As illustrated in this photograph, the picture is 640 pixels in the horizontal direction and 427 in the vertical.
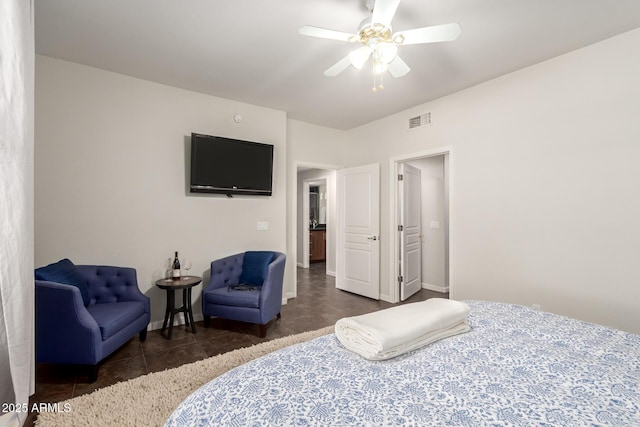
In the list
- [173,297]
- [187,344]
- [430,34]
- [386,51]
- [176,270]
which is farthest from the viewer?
[176,270]

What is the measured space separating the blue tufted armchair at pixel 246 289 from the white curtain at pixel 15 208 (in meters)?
1.73

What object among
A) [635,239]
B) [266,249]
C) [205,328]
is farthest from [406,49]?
[205,328]

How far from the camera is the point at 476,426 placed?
0.80m

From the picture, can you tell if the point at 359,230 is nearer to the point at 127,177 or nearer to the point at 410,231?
the point at 410,231

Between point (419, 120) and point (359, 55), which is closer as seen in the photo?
point (359, 55)

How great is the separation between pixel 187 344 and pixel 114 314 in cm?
73

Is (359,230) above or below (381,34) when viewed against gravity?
below

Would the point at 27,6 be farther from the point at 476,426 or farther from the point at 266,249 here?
the point at 266,249

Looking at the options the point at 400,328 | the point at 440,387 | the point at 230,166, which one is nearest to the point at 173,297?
the point at 230,166

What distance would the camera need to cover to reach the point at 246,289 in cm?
329

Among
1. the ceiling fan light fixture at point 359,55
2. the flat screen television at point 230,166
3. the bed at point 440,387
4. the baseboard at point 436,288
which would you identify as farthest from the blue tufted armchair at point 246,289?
the baseboard at point 436,288

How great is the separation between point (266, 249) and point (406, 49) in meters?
2.89

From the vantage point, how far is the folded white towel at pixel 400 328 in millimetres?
1166

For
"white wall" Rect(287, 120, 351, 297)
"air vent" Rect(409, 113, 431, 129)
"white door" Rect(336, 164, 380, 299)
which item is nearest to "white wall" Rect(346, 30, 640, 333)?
"air vent" Rect(409, 113, 431, 129)
